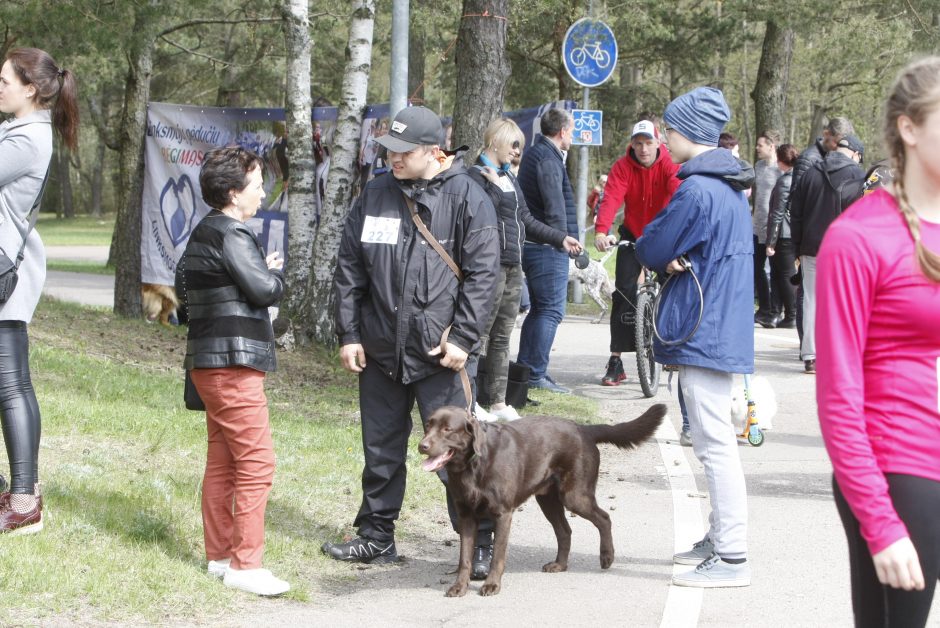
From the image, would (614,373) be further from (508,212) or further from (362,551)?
(362,551)

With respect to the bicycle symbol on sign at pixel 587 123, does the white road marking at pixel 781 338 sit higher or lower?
lower

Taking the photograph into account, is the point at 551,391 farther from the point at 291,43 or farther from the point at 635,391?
the point at 291,43

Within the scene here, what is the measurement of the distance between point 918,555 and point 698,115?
3107 millimetres

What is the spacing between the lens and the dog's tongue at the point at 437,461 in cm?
493

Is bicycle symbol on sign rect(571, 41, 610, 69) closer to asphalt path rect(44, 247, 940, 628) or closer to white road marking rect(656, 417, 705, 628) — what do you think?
white road marking rect(656, 417, 705, 628)

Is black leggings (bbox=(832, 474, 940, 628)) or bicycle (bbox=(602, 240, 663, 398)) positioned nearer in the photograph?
black leggings (bbox=(832, 474, 940, 628))

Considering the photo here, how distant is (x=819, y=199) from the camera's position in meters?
11.6

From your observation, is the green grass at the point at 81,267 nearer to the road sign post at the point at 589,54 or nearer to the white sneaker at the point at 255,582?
the road sign post at the point at 589,54

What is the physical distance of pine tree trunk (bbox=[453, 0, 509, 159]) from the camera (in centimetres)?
1025

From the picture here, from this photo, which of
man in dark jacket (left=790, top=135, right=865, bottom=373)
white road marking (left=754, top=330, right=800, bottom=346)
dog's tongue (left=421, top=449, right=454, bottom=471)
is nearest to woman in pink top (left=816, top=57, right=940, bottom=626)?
dog's tongue (left=421, top=449, right=454, bottom=471)

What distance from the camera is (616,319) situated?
11.0 meters

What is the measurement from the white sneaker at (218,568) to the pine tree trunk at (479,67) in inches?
221

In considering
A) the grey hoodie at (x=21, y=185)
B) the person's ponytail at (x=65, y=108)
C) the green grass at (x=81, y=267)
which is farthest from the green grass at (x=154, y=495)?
the green grass at (x=81, y=267)

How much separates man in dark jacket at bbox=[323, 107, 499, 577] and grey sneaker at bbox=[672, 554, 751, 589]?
3.14 feet
